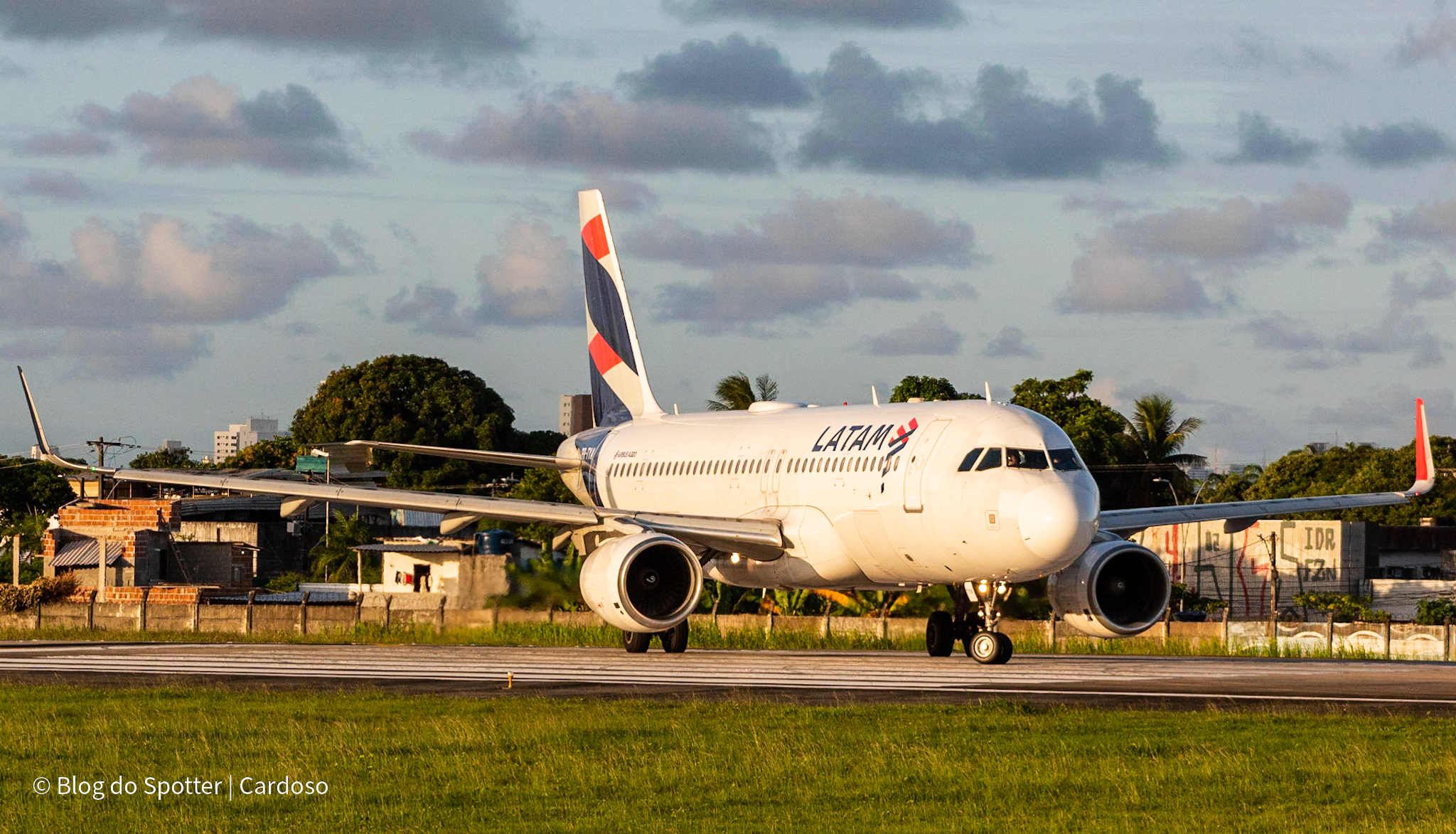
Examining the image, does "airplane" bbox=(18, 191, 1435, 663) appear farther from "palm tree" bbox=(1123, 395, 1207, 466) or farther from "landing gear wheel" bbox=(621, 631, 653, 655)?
"palm tree" bbox=(1123, 395, 1207, 466)

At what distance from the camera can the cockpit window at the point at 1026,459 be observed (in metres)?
26.8

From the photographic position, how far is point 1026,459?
2689cm

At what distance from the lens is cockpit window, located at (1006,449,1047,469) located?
26812 millimetres

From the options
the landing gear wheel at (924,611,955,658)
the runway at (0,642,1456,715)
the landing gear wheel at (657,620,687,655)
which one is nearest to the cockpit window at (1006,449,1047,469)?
the runway at (0,642,1456,715)

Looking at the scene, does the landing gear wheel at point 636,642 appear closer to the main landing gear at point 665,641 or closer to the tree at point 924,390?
the main landing gear at point 665,641

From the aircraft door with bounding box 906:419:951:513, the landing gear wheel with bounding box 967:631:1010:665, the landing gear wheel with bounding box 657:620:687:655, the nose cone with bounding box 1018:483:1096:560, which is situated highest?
the aircraft door with bounding box 906:419:951:513

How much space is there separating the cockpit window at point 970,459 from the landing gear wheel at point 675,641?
7891mm

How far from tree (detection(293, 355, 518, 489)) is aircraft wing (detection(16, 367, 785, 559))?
73029 millimetres

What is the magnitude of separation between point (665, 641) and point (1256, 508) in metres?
11.1

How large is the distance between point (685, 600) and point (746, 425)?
18.9 feet

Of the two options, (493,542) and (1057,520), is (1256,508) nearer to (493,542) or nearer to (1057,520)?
(1057,520)

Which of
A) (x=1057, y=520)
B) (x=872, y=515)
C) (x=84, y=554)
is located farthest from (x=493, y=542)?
(x=84, y=554)

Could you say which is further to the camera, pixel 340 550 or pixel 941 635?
pixel 340 550

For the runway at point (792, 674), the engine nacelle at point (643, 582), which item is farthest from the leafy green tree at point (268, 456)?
the engine nacelle at point (643, 582)
